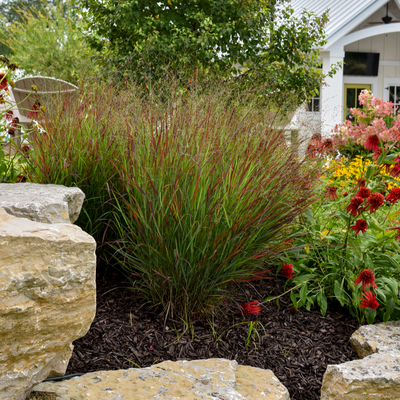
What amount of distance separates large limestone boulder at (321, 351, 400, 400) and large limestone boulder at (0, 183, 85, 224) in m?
1.39

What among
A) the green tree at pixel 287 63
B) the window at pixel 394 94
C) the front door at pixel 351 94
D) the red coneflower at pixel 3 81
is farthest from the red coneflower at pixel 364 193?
the window at pixel 394 94

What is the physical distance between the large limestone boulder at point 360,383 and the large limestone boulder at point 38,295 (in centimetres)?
111

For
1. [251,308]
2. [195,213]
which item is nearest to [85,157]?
[195,213]

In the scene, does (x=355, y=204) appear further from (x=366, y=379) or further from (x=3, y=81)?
(x=3, y=81)

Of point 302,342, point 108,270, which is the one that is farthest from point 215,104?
point 302,342

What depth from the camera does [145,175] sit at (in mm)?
2230

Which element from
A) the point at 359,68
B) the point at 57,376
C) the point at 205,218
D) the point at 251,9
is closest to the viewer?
the point at 57,376

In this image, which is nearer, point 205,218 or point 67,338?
point 67,338

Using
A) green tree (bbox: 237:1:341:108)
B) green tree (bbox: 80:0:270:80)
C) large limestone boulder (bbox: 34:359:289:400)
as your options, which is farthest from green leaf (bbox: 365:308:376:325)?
green tree (bbox: 237:1:341:108)

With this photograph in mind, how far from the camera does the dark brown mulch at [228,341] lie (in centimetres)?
213

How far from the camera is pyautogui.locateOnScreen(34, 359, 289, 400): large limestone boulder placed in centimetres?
167

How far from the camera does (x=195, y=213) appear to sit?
213cm

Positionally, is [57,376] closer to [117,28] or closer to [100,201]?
[100,201]

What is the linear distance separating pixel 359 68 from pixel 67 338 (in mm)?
12152
